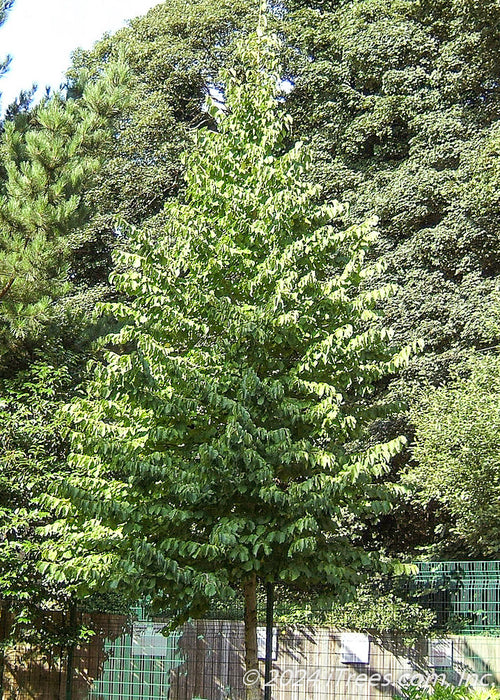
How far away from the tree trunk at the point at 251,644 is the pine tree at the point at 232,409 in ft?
0.08

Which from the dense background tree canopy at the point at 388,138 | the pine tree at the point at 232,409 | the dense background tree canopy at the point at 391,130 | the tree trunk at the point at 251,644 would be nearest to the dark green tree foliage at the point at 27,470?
the pine tree at the point at 232,409

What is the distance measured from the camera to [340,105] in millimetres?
24297

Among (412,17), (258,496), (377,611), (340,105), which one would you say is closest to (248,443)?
(258,496)

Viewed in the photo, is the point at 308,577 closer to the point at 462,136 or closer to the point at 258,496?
the point at 258,496

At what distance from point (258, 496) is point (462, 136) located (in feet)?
49.2

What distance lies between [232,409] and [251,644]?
9.65 ft

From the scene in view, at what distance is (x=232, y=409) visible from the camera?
30.9 feet

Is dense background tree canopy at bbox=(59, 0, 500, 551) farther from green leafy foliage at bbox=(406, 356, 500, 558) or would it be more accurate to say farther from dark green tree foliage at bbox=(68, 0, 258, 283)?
green leafy foliage at bbox=(406, 356, 500, 558)

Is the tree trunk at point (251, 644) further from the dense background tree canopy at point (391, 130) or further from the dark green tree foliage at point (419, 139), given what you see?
the dark green tree foliage at point (419, 139)

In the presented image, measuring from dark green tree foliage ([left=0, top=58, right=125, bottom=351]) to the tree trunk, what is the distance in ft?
15.4

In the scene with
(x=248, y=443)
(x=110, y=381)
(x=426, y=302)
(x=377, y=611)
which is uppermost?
(x=426, y=302)

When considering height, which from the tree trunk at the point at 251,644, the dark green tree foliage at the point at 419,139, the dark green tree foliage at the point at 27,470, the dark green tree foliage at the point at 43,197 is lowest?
the tree trunk at the point at 251,644

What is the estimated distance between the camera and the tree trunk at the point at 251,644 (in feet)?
34.1

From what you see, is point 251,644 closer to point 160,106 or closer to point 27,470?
point 27,470
